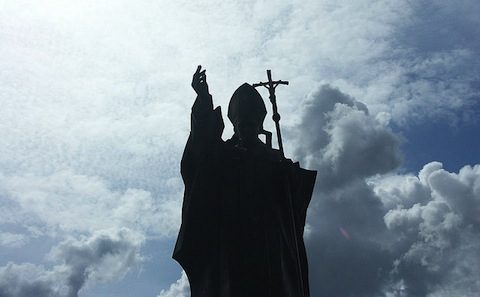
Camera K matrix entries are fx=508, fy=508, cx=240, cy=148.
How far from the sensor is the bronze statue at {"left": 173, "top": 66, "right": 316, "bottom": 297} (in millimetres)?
8484

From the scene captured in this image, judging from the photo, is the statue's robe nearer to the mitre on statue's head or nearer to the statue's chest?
the statue's chest

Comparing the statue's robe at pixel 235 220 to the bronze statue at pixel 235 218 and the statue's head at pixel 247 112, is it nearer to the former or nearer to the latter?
the bronze statue at pixel 235 218

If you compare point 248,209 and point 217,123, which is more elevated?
point 217,123

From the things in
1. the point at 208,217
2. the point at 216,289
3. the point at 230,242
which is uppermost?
the point at 208,217

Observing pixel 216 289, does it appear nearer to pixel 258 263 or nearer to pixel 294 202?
pixel 258 263

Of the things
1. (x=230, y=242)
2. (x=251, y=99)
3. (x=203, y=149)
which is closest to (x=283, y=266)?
(x=230, y=242)

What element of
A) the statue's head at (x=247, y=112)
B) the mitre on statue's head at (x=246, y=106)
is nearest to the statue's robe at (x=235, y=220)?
the statue's head at (x=247, y=112)

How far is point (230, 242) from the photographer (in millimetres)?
8781

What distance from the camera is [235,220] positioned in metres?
8.96

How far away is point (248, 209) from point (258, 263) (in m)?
1.00

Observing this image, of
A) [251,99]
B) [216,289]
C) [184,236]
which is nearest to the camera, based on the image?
[216,289]

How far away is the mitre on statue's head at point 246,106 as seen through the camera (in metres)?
10.6

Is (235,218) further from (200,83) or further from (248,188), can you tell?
(200,83)

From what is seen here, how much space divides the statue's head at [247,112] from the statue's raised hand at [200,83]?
1723 mm
